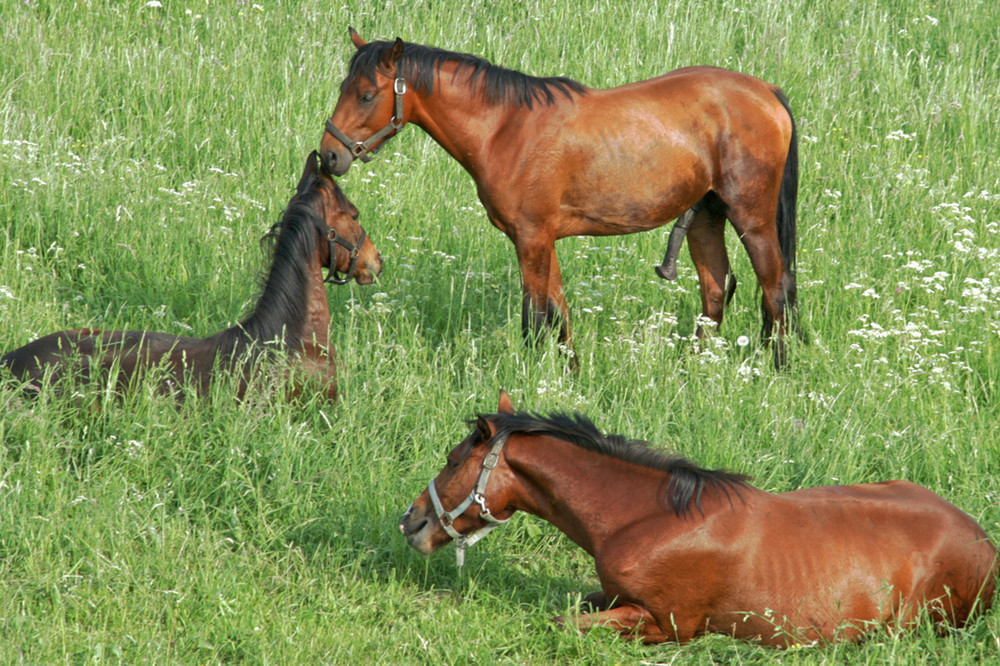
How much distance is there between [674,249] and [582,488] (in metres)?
3.11

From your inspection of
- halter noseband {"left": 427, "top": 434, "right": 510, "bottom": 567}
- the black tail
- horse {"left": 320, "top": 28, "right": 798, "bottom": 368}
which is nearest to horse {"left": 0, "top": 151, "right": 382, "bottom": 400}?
horse {"left": 320, "top": 28, "right": 798, "bottom": 368}

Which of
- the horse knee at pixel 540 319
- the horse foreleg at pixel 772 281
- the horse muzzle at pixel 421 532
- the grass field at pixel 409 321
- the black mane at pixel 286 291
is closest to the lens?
the horse muzzle at pixel 421 532

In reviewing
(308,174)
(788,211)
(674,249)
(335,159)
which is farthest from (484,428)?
(788,211)

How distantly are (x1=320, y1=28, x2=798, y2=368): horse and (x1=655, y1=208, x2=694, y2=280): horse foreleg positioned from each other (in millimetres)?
272

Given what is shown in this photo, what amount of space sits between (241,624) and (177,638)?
0.23 m

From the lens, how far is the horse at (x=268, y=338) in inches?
204

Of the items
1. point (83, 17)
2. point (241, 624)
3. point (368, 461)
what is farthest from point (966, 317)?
point (83, 17)

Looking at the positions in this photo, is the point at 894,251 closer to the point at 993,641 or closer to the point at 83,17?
the point at 993,641

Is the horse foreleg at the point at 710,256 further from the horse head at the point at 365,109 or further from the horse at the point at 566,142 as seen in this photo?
the horse head at the point at 365,109

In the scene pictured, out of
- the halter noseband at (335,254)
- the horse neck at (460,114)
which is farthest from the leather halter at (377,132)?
the halter noseband at (335,254)

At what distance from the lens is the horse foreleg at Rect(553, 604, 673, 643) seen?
12.1ft

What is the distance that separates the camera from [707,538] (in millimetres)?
3715

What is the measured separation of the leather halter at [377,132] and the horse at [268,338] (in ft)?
0.82

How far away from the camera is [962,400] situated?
5688mm
